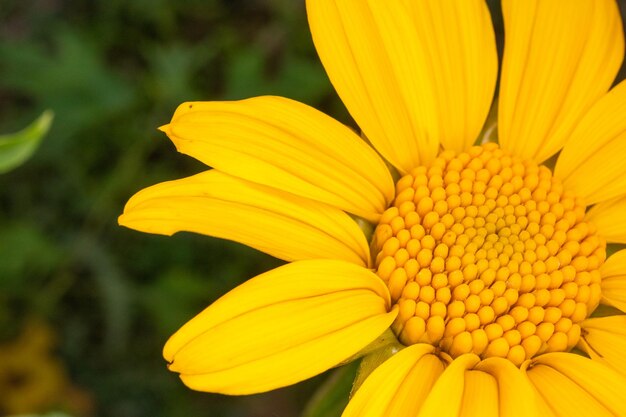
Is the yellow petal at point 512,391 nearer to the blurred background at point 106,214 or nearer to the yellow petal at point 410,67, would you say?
the yellow petal at point 410,67

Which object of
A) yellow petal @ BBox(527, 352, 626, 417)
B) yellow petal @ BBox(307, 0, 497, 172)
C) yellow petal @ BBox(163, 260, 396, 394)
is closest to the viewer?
yellow petal @ BBox(163, 260, 396, 394)

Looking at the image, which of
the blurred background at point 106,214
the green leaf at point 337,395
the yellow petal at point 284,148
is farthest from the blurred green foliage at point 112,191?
the yellow petal at point 284,148

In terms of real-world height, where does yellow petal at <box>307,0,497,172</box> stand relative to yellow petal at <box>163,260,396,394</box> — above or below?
above

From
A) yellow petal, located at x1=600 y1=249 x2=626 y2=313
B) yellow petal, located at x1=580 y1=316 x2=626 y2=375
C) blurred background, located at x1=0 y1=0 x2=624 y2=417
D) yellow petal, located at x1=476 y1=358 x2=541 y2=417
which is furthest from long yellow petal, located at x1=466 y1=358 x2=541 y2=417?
blurred background, located at x1=0 y1=0 x2=624 y2=417

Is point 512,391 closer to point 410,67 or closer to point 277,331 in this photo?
point 277,331

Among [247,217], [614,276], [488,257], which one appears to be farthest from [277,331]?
[614,276]

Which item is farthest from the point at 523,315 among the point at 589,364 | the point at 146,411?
the point at 146,411

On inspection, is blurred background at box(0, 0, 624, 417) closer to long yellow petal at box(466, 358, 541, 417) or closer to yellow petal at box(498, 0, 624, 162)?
yellow petal at box(498, 0, 624, 162)

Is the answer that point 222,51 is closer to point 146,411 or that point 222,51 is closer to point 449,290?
point 146,411
